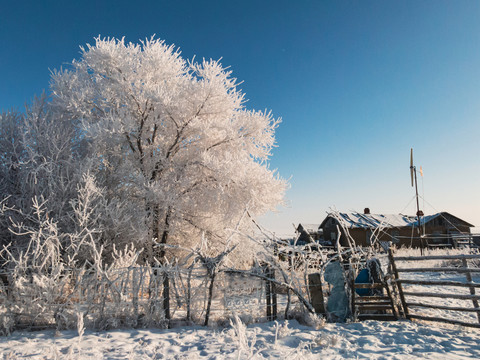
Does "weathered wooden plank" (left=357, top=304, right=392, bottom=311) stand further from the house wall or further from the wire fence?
the house wall

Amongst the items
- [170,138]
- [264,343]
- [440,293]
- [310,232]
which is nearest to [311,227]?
[310,232]

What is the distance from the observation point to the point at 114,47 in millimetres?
13461

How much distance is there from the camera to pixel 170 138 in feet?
45.5

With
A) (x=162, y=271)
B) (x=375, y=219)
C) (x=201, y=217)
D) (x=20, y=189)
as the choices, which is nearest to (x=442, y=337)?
(x=162, y=271)

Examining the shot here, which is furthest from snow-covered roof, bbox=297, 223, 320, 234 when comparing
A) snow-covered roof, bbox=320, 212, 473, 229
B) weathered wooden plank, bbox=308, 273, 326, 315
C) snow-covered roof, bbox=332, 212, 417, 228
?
weathered wooden plank, bbox=308, 273, 326, 315

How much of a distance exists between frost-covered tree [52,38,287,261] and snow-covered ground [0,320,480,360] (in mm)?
6164

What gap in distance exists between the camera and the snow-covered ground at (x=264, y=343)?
490 centimetres

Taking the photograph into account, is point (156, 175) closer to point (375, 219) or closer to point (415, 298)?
point (415, 298)

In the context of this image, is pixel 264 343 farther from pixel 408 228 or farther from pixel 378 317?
pixel 408 228

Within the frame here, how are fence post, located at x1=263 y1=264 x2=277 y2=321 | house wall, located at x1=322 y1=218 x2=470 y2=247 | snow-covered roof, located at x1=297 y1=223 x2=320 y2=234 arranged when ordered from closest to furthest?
fence post, located at x1=263 y1=264 x2=277 y2=321
house wall, located at x1=322 y1=218 x2=470 y2=247
snow-covered roof, located at x1=297 y1=223 x2=320 y2=234

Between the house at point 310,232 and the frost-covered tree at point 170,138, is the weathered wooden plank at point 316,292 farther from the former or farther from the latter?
the house at point 310,232

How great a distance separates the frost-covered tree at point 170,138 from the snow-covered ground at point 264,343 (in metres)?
6.16

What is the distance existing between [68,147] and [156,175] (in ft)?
11.0

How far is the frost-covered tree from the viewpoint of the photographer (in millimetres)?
12211
